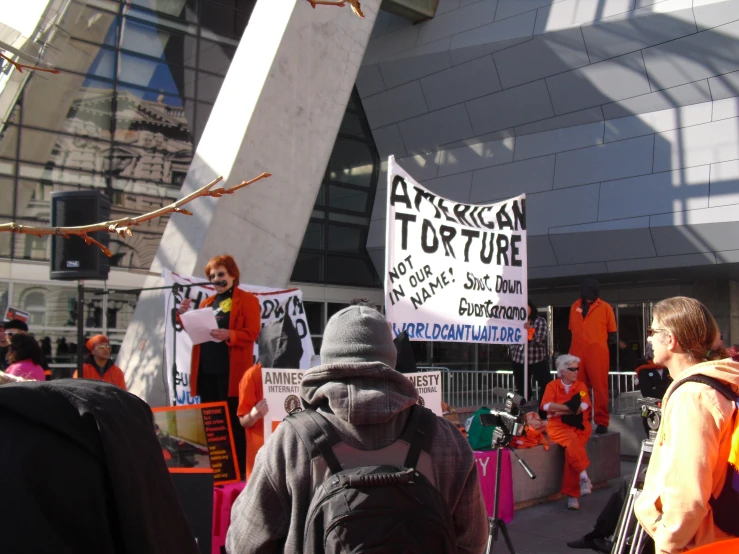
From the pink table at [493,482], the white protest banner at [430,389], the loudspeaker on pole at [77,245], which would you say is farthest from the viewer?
the loudspeaker on pole at [77,245]

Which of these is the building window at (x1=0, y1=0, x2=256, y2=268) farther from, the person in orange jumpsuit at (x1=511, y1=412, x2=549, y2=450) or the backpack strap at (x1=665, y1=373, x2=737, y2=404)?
the backpack strap at (x1=665, y1=373, x2=737, y2=404)

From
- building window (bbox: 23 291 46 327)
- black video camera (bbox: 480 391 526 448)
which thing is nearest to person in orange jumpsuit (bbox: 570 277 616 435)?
black video camera (bbox: 480 391 526 448)

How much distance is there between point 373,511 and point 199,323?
13.6 ft

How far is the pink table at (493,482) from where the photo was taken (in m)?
6.14

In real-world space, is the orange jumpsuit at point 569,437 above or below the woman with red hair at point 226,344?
below

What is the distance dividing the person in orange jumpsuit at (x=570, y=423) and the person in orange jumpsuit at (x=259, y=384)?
3.27 m

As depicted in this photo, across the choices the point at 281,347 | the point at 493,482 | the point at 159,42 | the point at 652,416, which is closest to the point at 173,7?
the point at 159,42

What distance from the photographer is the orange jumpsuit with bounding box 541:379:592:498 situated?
7.56 metres

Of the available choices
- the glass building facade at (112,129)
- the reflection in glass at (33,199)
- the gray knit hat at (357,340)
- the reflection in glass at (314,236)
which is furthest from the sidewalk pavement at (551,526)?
the reflection in glass at (314,236)

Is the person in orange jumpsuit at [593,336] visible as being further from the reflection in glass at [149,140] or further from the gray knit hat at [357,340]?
the reflection in glass at [149,140]

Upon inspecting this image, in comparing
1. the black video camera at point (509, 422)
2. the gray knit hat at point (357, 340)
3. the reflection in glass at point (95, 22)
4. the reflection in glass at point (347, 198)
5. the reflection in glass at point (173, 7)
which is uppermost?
the reflection in glass at point (173, 7)

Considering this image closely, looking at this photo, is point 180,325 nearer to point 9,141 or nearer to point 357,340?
point 357,340

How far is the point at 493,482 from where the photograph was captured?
624 cm

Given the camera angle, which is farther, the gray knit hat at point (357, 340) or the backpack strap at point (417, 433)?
the gray knit hat at point (357, 340)
